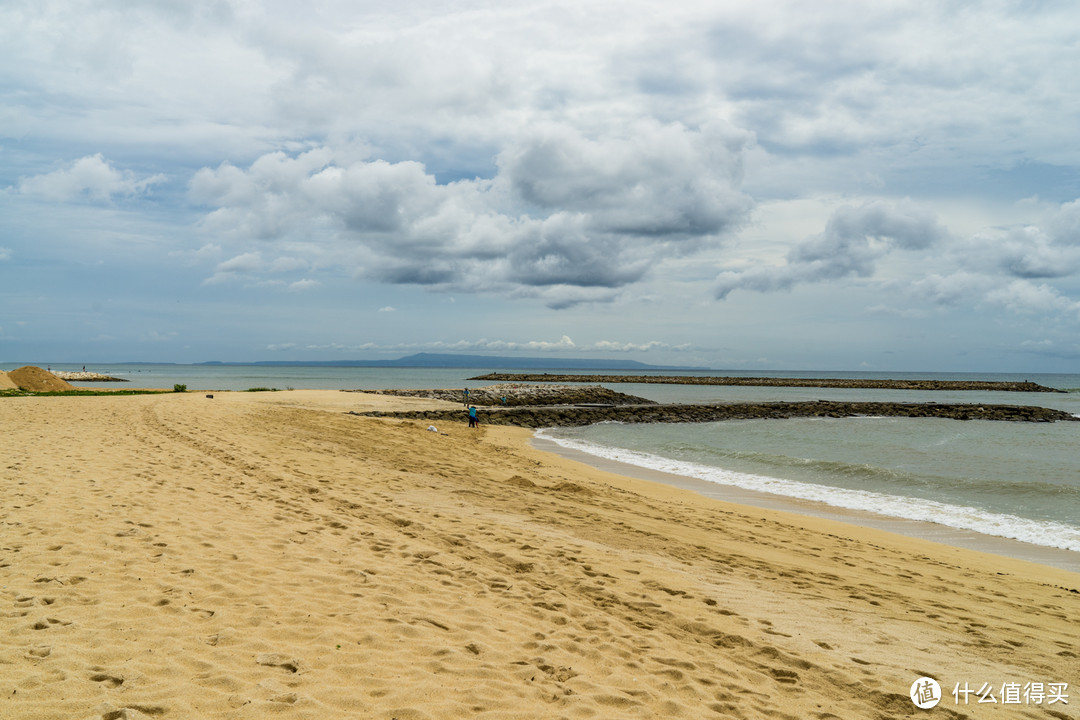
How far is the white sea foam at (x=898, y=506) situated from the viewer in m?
11.3

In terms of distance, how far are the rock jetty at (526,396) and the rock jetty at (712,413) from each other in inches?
150

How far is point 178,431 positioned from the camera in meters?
16.1

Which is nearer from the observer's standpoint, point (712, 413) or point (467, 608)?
point (467, 608)

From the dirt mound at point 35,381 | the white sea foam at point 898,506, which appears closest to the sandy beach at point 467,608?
the white sea foam at point 898,506

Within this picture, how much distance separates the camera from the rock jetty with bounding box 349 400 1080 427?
33656mm

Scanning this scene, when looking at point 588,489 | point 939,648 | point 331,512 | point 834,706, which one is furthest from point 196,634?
point 588,489

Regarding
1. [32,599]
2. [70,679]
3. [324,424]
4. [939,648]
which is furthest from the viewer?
[324,424]

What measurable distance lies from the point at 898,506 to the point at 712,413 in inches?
1109

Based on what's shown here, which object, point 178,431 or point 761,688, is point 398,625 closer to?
point 761,688

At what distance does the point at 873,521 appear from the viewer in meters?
12.1

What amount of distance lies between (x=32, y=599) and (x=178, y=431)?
42.1ft

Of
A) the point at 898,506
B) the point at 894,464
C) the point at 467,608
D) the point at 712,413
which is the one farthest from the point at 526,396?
the point at 467,608

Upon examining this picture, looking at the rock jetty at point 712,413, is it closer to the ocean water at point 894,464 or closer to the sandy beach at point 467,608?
the ocean water at point 894,464

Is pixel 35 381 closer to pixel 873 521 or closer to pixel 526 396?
pixel 526 396
